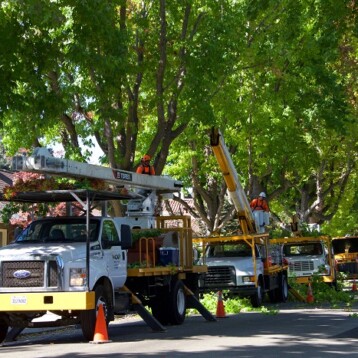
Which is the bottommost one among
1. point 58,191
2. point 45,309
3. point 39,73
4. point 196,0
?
point 45,309

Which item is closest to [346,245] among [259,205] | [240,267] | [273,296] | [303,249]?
[303,249]

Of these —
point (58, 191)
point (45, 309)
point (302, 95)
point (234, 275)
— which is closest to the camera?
point (45, 309)

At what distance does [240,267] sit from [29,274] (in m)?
11.3

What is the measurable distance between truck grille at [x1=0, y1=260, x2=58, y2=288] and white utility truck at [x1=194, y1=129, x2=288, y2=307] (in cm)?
1038

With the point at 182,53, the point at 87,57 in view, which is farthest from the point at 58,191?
the point at 182,53

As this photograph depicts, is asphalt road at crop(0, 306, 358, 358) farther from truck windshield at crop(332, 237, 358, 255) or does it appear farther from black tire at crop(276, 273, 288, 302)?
truck windshield at crop(332, 237, 358, 255)

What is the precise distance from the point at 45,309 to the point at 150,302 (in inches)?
180

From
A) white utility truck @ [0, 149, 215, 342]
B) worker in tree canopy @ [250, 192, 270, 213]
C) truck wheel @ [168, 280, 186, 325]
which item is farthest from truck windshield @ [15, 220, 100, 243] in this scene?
worker in tree canopy @ [250, 192, 270, 213]

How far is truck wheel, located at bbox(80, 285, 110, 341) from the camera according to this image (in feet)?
48.3

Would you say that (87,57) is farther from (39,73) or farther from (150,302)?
(150,302)

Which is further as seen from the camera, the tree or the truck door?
the tree

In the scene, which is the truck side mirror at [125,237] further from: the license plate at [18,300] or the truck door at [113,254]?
the license plate at [18,300]

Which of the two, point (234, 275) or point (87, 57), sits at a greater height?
point (87, 57)

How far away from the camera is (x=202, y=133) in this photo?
111 feet
